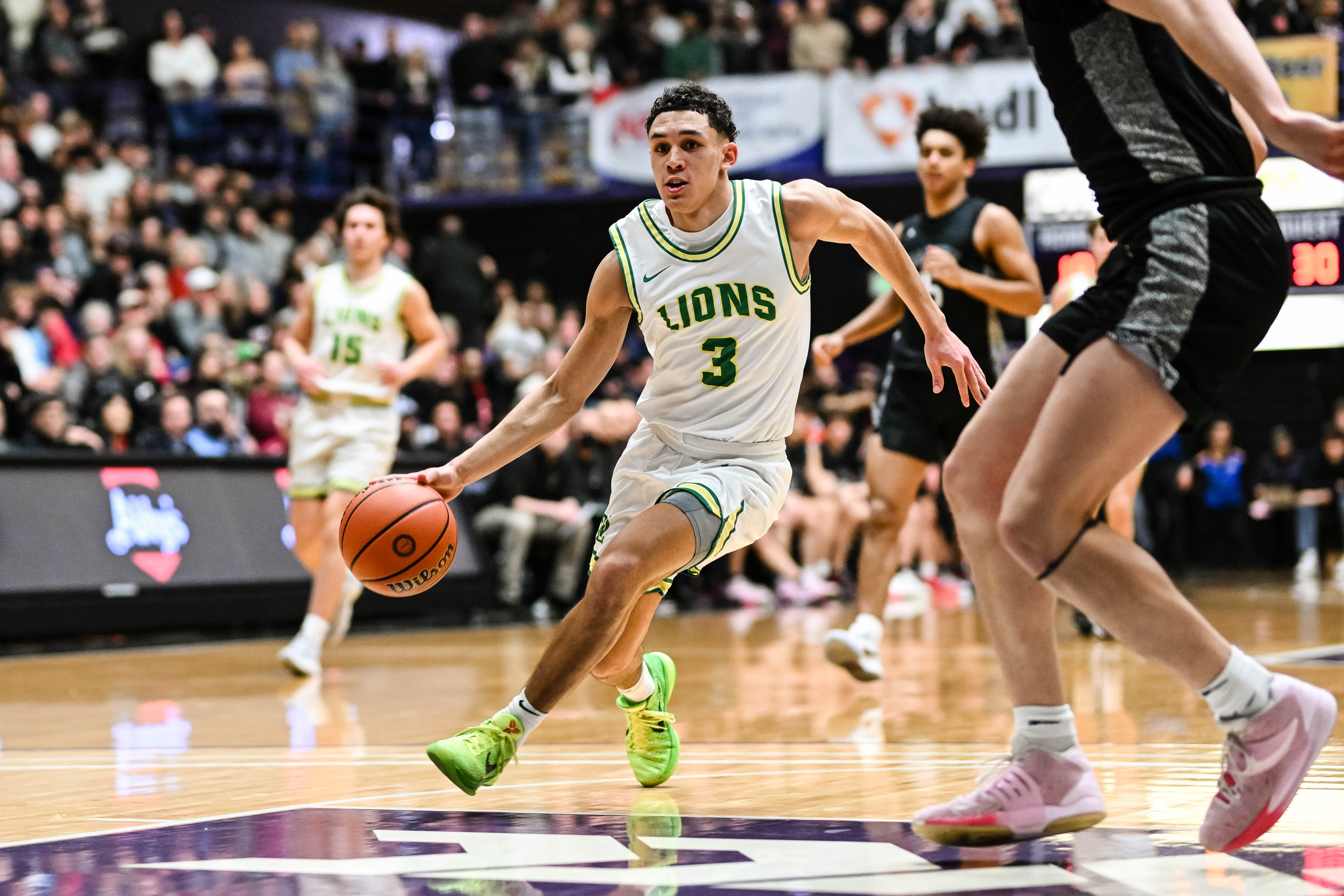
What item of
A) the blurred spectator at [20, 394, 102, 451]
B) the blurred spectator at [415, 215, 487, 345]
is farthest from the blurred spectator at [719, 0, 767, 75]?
the blurred spectator at [20, 394, 102, 451]

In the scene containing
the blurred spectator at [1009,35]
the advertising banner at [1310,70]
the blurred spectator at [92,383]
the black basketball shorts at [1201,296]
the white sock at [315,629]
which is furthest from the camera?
the blurred spectator at [1009,35]

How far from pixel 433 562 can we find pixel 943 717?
2.18 meters

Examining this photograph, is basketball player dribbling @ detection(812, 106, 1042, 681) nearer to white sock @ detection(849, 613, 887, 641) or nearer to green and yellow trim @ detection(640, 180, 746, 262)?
white sock @ detection(849, 613, 887, 641)

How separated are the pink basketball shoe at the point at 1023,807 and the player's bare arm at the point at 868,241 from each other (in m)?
1.06

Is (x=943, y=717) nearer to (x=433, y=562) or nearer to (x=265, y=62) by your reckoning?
(x=433, y=562)

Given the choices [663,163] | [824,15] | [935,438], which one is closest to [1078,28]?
[663,163]

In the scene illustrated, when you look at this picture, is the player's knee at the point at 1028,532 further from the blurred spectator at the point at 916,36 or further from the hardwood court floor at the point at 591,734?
the blurred spectator at the point at 916,36

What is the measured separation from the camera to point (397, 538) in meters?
4.15

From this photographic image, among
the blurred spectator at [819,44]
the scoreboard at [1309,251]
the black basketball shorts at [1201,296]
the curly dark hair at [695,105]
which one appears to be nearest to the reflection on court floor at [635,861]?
the black basketball shorts at [1201,296]

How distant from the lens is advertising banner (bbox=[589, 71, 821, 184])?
643 inches

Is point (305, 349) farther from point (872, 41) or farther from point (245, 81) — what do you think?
Answer: point (245, 81)

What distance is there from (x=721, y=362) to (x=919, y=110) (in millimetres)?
11594

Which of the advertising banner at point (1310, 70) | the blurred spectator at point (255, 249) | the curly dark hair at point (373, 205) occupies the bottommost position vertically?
the curly dark hair at point (373, 205)

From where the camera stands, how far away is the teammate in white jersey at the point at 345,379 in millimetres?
7613
